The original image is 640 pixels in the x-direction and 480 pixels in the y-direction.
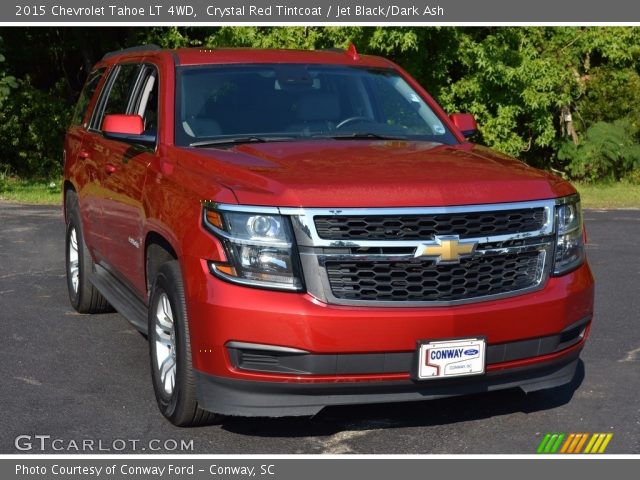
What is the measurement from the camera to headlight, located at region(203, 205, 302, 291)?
512 centimetres

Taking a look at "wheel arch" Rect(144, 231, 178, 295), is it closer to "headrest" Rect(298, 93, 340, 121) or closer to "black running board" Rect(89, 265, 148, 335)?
"black running board" Rect(89, 265, 148, 335)

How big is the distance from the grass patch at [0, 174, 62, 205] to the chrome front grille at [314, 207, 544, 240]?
505 inches

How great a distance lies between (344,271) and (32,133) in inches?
757

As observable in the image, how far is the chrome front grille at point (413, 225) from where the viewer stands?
511 centimetres

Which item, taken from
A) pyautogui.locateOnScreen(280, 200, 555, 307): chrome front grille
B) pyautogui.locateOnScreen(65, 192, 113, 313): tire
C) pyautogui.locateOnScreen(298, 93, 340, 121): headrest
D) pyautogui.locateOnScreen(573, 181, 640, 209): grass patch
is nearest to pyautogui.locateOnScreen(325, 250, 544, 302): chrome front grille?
pyautogui.locateOnScreen(280, 200, 555, 307): chrome front grille

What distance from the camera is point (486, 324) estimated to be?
207 inches

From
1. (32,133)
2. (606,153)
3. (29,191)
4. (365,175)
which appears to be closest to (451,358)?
(365,175)

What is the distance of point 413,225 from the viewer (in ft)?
17.0

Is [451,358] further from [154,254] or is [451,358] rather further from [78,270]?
[78,270]

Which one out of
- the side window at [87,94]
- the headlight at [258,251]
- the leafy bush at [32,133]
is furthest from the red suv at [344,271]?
the leafy bush at [32,133]

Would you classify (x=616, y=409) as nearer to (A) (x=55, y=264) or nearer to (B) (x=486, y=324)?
(B) (x=486, y=324)

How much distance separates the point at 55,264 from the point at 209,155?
534 cm

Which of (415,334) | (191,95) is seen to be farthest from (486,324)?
(191,95)

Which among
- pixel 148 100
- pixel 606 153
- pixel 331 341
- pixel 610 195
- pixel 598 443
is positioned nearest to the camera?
pixel 331 341
